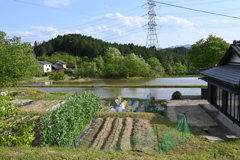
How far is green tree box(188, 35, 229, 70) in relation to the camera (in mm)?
20891

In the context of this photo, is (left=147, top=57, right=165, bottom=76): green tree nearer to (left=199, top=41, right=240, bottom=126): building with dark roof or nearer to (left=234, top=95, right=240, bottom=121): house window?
(left=199, top=41, right=240, bottom=126): building with dark roof

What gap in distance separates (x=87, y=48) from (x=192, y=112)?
49588 millimetres

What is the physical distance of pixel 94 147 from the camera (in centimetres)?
638

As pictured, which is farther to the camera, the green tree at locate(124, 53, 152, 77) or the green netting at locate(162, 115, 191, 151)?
the green tree at locate(124, 53, 152, 77)

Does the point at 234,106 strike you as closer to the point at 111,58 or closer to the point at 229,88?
the point at 229,88

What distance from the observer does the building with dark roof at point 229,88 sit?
8.98 meters

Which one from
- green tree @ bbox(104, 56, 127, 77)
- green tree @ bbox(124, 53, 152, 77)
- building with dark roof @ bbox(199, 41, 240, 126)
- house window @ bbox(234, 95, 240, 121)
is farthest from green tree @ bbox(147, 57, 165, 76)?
house window @ bbox(234, 95, 240, 121)

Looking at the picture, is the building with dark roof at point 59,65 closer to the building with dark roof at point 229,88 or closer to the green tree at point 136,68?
the green tree at point 136,68

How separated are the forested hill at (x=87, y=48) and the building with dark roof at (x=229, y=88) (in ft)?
125

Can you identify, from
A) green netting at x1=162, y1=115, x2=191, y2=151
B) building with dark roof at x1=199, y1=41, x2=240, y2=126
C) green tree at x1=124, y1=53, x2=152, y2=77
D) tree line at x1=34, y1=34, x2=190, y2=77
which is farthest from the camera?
tree line at x1=34, y1=34, x2=190, y2=77

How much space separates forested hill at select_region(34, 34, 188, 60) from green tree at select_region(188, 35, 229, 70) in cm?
2796

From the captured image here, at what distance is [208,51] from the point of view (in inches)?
834

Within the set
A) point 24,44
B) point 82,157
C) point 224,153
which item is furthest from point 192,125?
point 24,44

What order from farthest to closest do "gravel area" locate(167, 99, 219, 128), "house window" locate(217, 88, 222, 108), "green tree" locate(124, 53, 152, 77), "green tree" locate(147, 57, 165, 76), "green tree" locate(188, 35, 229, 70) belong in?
"green tree" locate(147, 57, 165, 76), "green tree" locate(124, 53, 152, 77), "green tree" locate(188, 35, 229, 70), "house window" locate(217, 88, 222, 108), "gravel area" locate(167, 99, 219, 128)
